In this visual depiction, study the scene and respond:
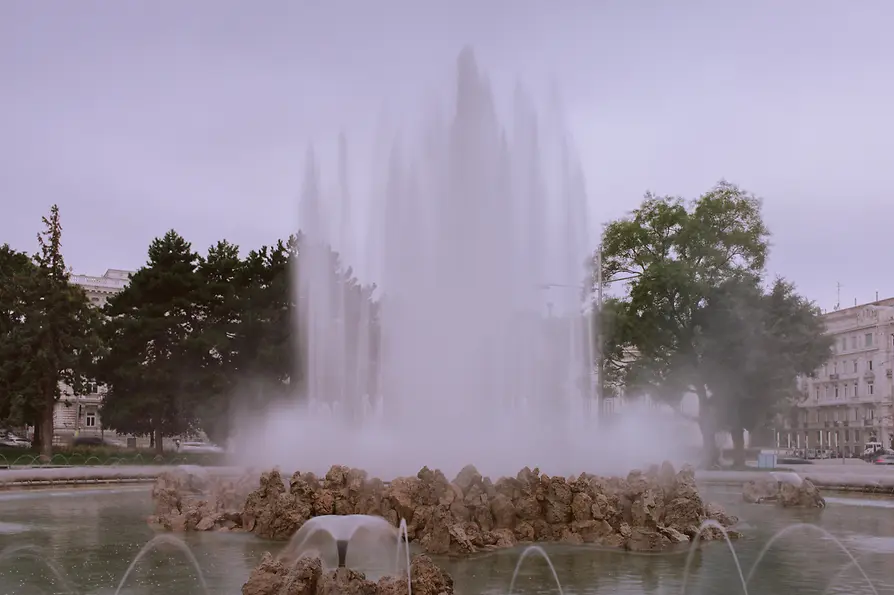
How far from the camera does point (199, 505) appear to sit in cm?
1972

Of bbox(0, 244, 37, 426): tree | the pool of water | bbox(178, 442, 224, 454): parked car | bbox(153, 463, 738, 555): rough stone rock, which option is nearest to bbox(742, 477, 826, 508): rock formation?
the pool of water

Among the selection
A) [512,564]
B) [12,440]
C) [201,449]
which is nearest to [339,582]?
[512,564]

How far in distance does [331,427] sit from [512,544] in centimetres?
1219

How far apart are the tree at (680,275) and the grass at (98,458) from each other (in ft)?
81.5

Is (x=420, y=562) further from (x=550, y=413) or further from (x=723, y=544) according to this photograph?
(x=550, y=413)

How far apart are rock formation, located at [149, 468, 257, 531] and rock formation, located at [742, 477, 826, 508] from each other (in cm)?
1536

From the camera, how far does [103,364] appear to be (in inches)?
2181

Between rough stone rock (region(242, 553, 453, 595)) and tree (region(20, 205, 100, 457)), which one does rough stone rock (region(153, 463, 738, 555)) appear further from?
tree (region(20, 205, 100, 457))

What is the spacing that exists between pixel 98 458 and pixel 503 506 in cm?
3761

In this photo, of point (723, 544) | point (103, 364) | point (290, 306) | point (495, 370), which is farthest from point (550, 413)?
point (103, 364)

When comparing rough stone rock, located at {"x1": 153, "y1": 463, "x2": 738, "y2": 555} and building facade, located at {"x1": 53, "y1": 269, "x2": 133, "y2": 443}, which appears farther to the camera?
building facade, located at {"x1": 53, "y1": 269, "x2": 133, "y2": 443}

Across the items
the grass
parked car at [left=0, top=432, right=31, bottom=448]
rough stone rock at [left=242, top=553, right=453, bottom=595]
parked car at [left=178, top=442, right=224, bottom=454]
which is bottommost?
parked car at [left=178, top=442, right=224, bottom=454]

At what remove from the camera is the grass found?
46281 millimetres

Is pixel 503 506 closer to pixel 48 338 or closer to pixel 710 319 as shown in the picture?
pixel 710 319
